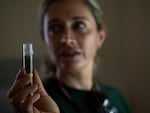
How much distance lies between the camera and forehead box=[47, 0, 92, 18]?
75cm

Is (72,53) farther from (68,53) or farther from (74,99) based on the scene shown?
(74,99)

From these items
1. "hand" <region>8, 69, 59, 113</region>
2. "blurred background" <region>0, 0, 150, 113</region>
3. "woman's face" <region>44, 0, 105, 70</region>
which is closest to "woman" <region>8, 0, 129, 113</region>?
"woman's face" <region>44, 0, 105, 70</region>

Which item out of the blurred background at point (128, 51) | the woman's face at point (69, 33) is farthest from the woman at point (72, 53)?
the blurred background at point (128, 51)

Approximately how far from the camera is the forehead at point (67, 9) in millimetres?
748

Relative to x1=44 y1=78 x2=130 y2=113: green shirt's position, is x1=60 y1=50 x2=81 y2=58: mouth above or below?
above

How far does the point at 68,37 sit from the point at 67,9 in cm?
8

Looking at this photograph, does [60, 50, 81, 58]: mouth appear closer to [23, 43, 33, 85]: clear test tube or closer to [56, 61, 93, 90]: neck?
[56, 61, 93, 90]: neck

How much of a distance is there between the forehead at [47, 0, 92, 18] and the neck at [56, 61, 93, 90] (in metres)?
0.16

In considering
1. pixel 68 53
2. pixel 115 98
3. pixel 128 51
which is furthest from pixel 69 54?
pixel 128 51

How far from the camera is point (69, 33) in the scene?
2.46 feet

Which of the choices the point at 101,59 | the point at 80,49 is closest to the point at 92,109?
the point at 80,49

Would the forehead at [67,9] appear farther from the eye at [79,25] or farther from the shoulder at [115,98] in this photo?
the shoulder at [115,98]

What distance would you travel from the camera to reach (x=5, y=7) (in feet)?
3.19

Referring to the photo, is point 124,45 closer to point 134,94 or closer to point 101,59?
point 101,59
